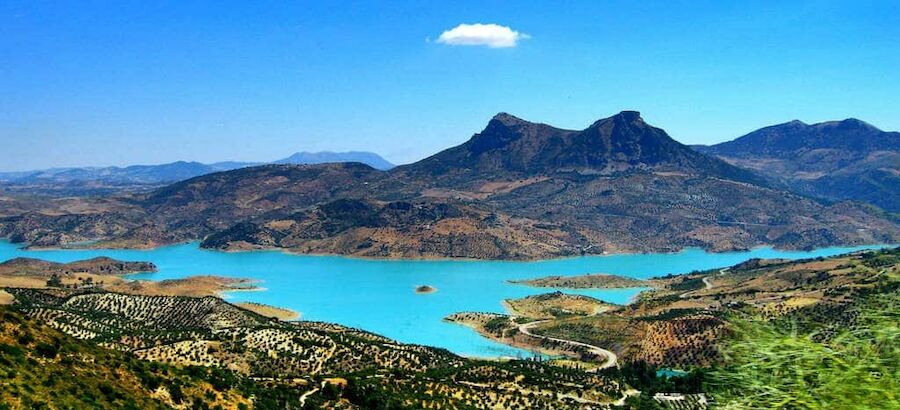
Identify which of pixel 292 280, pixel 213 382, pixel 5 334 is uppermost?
pixel 5 334

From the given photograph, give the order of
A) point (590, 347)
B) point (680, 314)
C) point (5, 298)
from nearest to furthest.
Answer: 1. point (5, 298)
2. point (590, 347)
3. point (680, 314)

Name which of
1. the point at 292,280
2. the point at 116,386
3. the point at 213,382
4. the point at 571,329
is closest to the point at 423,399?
the point at 213,382

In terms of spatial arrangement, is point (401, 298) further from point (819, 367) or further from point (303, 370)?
point (819, 367)

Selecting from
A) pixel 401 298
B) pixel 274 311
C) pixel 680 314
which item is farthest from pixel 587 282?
pixel 274 311

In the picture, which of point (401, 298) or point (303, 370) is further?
point (401, 298)

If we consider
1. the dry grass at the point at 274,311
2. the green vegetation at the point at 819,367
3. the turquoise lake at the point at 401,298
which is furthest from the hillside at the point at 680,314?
the green vegetation at the point at 819,367

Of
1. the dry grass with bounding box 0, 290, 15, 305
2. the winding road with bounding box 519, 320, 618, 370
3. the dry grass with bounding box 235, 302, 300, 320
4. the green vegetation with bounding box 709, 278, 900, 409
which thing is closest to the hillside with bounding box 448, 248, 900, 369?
the winding road with bounding box 519, 320, 618, 370

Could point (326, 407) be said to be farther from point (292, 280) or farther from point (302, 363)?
point (292, 280)

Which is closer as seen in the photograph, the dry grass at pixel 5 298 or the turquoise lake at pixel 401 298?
the dry grass at pixel 5 298

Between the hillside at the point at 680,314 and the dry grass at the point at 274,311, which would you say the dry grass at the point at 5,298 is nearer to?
the dry grass at the point at 274,311

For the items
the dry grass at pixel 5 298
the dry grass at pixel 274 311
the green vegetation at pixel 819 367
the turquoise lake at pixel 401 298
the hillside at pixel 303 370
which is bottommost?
the turquoise lake at pixel 401 298

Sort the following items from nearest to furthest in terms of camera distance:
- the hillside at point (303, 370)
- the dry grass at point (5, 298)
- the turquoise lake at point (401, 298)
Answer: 1. the hillside at point (303, 370)
2. the dry grass at point (5, 298)
3. the turquoise lake at point (401, 298)
